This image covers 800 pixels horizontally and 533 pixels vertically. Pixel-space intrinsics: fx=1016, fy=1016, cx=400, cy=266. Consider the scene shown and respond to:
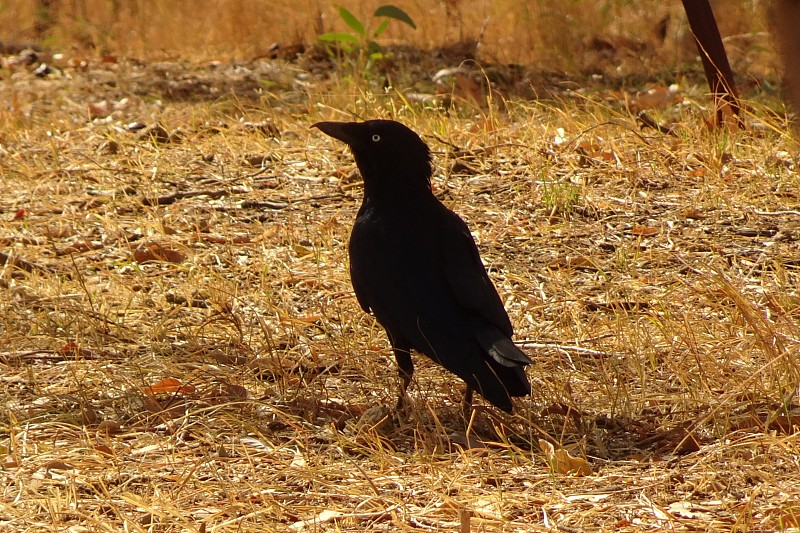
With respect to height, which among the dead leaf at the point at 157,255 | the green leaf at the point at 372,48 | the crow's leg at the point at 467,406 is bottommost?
the dead leaf at the point at 157,255

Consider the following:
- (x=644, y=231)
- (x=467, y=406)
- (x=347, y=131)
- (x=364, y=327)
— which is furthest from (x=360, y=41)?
(x=467, y=406)

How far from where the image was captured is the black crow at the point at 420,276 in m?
2.96

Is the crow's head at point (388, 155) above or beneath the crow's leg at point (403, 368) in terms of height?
above

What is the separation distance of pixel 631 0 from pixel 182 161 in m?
5.37

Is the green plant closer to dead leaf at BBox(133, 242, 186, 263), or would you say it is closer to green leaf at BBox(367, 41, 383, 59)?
green leaf at BBox(367, 41, 383, 59)

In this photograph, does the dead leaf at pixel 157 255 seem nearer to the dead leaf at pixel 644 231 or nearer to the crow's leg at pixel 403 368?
the crow's leg at pixel 403 368

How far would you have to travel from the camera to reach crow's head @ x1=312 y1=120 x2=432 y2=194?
11.7 feet

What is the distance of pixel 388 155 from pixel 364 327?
81 centimetres

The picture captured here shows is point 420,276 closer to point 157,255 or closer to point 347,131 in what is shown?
point 347,131

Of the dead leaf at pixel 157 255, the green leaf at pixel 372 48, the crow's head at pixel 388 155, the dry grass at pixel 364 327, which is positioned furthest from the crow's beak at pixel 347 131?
the green leaf at pixel 372 48

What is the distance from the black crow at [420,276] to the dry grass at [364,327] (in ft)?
0.67

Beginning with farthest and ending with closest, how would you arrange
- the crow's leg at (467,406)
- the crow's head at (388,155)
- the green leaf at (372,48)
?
the green leaf at (372,48) → the crow's head at (388,155) → the crow's leg at (467,406)

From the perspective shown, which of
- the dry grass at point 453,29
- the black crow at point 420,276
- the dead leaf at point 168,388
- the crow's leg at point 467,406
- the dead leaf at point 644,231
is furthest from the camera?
the dry grass at point 453,29

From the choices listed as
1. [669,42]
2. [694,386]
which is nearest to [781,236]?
[694,386]
